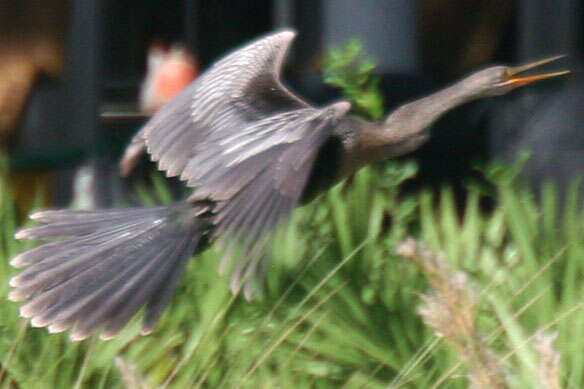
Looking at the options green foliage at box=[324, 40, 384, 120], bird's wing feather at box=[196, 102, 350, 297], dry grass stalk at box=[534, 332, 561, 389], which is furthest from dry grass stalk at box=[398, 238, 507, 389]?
green foliage at box=[324, 40, 384, 120]

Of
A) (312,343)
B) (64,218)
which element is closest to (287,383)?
(312,343)

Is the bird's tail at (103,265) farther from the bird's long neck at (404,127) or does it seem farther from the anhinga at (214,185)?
the bird's long neck at (404,127)

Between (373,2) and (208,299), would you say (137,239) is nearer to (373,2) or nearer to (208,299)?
(208,299)

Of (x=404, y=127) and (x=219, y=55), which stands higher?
(x=404, y=127)

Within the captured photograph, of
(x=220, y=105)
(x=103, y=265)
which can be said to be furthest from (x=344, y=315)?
(x=220, y=105)

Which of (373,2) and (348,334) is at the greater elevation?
(373,2)

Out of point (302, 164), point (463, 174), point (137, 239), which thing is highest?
point (302, 164)

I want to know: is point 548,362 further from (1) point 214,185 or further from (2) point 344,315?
(2) point 344,315
